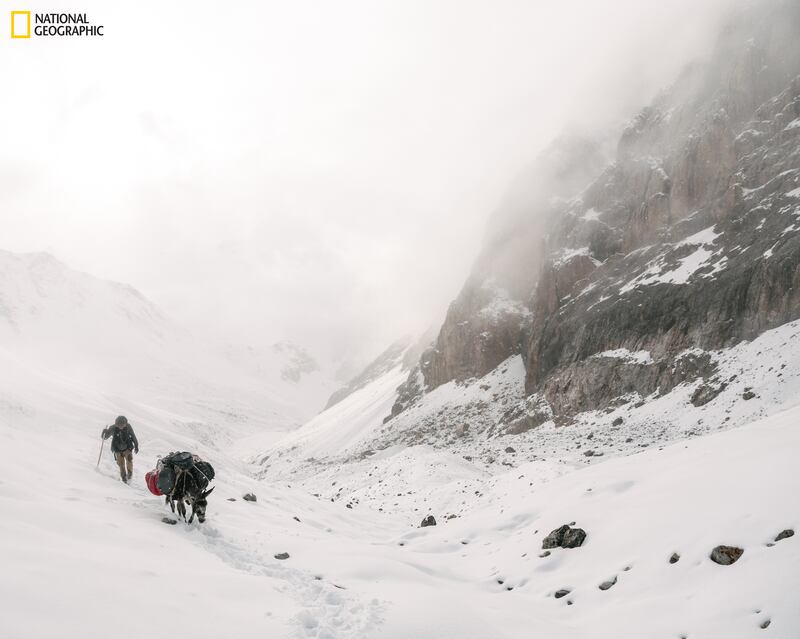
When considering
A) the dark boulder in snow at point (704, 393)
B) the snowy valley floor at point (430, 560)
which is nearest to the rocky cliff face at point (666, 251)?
the dark boulder in snow at point (704, 393)

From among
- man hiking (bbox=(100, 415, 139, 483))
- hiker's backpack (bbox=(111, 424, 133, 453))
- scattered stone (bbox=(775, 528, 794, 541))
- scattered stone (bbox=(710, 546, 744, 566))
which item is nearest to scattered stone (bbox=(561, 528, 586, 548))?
scattered stone (bbox=(710, 546, 744, 566))

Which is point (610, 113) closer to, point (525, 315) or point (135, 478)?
point (525, 315)

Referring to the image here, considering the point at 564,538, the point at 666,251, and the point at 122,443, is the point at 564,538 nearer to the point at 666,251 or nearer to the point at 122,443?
the point at 122,443

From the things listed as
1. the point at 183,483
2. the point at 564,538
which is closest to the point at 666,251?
the point at 564,538

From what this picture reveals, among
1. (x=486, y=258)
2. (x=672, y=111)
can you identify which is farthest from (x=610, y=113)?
(x=486, y=258)

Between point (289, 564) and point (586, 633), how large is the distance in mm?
5543

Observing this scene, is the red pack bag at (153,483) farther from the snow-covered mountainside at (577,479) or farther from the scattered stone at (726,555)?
the scattered stone at (726,555)

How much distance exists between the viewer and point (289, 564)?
31.7 ft

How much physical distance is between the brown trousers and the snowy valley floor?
1.73 feet

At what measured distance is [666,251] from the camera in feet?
163

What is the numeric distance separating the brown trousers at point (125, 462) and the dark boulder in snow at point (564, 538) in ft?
38.0

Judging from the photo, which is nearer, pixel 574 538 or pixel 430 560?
pixel 574 538

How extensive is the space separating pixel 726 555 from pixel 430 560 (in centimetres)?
699

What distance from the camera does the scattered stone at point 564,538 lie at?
10.9 meters
